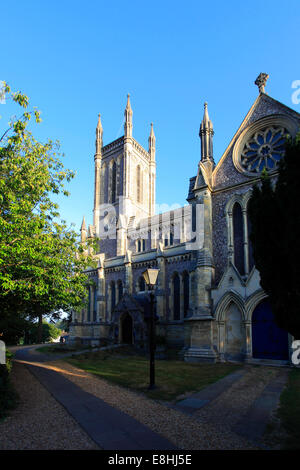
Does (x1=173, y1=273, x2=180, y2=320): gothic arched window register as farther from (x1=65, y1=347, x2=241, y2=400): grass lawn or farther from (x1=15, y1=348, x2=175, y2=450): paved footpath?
(x1=15, y1=348, x2=175, y2=450): paved footpath

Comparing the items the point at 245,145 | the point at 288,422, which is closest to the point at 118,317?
the point at 245,145

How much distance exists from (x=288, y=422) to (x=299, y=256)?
3677mm

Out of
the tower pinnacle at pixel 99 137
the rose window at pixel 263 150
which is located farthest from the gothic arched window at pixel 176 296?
the tower pinnacle at pixel 99 137

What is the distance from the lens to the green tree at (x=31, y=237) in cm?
956

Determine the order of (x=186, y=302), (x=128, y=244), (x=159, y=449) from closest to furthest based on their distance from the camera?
(x=159, y=449), (x=186, y=302), (x=128, y=244)

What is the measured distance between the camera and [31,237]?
1038cm

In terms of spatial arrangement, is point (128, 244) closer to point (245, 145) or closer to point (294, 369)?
point (245, 145)

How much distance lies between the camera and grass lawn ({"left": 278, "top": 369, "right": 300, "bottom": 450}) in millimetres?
5285

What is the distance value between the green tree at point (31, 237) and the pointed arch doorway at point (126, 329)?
14.7 meters

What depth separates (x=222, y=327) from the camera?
17859 mm

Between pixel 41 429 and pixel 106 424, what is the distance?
4.42ft

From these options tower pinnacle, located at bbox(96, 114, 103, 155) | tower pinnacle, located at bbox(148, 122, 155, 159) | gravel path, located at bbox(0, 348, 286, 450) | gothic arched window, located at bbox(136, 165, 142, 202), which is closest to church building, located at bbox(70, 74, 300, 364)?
gravel path, located at bbox(0, 348, 286, 450)

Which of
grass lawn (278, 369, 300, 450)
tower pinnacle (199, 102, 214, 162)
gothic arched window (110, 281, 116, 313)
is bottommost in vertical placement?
grass lawn (278, 369, 300, 450)

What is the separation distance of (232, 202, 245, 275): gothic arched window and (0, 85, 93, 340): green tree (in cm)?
1051
